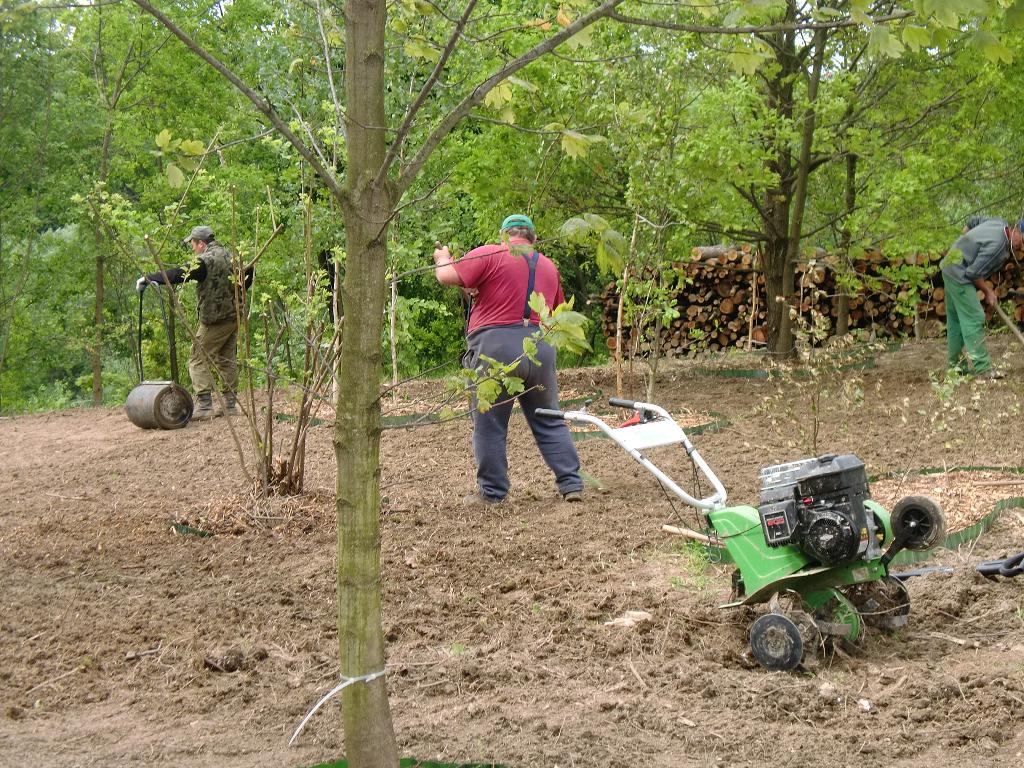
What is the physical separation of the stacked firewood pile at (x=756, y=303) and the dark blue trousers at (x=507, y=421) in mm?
8320

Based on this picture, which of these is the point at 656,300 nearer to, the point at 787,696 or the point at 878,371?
the point at 878,371

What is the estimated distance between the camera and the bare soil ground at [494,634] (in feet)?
11.7

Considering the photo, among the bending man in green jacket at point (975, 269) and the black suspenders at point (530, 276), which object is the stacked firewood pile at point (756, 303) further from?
the black suspenders at point (530, 276)

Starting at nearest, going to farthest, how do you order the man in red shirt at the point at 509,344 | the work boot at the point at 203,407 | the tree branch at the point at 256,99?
the tree branch at the point at 256,99, the man in red shirt at the point at 509,344, the work boot at the point at 203,407

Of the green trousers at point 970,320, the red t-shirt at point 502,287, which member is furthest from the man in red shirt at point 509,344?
A: the green trousers at point 970,320

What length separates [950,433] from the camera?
8.45 metres

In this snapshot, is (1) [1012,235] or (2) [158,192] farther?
(2) [158,192]

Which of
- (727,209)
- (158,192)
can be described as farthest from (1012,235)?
(158,192)

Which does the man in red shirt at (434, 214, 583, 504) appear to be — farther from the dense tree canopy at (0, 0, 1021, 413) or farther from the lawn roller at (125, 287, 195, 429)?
the lawn roller at (125, 287, 195, 429)

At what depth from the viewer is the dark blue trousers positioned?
6.75m

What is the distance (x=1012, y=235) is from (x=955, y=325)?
1036 millimetres

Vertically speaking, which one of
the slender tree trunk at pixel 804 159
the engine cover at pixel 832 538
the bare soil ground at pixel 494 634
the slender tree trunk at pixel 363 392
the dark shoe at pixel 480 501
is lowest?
the bare soil ground at pixel 494 634

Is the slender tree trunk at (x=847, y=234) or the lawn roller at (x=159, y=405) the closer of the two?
the lawn roller at (x=159, y=405)

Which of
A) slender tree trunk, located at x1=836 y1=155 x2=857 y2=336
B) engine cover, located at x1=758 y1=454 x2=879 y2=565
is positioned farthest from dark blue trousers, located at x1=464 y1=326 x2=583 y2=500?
slender tree trunk, located at x1=836 y1=155 x2=857 y2=336
